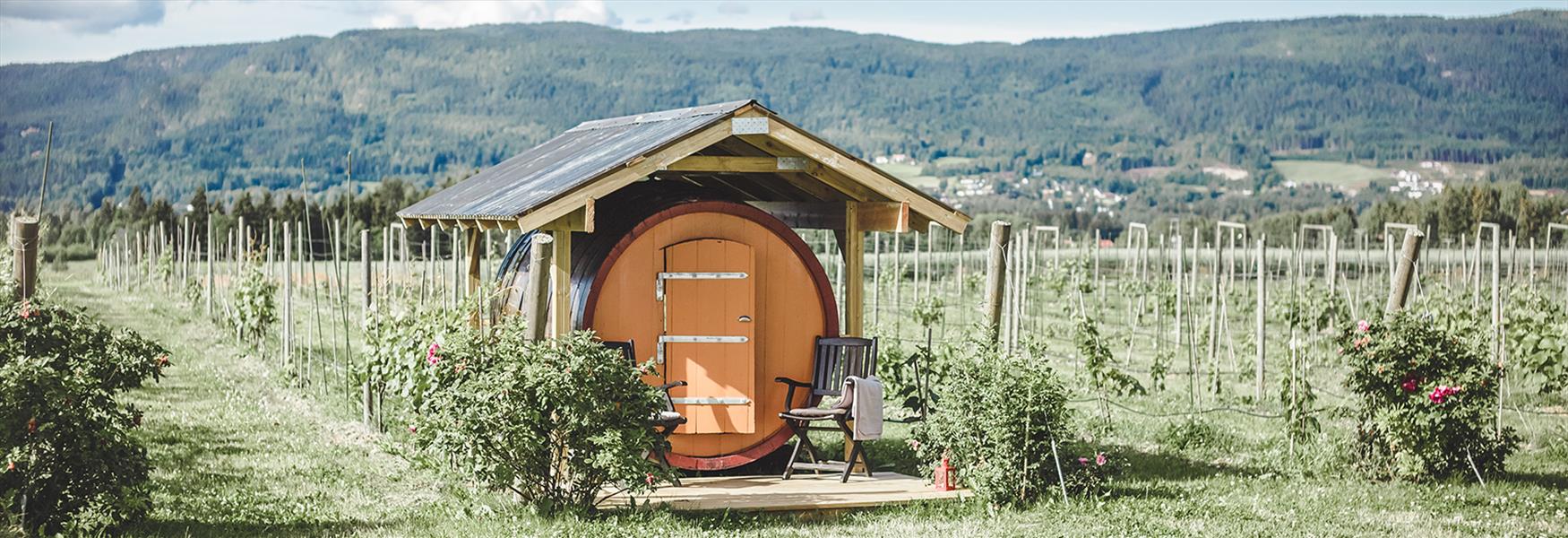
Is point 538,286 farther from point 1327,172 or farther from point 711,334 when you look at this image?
point 1327,172

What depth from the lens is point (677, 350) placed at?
10695mm

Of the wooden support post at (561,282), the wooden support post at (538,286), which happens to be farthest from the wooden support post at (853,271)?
the wooden support post at (538,286)

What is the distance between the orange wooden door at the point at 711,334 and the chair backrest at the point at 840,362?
556 mm

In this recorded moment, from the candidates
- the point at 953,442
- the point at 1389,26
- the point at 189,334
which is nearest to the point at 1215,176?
the point at 1389,26

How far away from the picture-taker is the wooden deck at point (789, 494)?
9344 millimetres

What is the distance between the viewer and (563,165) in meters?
11.6

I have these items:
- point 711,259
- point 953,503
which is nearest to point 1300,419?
point 953,503

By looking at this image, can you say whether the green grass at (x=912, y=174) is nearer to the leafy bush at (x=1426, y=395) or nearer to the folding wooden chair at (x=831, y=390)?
the folding wooden chair at (x=831, y=390)

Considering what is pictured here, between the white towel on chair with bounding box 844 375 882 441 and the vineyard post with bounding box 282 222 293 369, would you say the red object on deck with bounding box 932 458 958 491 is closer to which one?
the white towel on chair with bounding box 844 375 882 441

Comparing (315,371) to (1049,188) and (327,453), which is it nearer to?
(327,453)

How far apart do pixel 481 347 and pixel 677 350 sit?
85.5 inches

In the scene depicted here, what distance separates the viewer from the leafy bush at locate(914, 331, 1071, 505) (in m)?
9.45

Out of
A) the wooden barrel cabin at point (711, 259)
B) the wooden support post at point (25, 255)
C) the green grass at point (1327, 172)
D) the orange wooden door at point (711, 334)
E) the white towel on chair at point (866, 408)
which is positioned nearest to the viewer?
the wooden support post at point (25, 255)

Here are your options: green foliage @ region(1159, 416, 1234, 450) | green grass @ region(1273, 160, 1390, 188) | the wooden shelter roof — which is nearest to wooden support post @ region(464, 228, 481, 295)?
the wooden shelter roof
